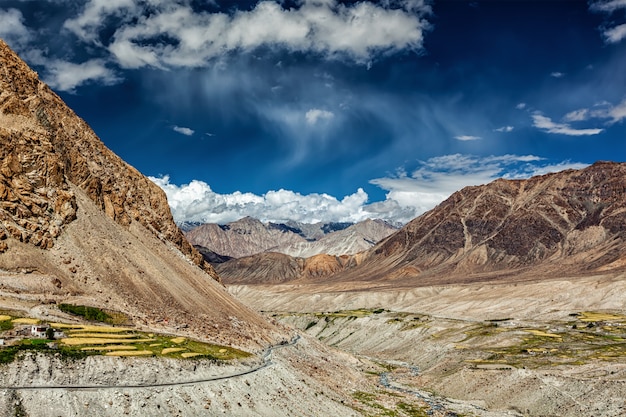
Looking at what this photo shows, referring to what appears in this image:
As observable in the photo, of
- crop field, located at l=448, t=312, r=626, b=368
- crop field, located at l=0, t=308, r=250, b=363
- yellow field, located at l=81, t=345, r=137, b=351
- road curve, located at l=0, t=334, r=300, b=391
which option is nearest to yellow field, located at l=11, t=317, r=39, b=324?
crop field, located at l=0, t=308, r=250, b=363

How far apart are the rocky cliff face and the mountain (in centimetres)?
21

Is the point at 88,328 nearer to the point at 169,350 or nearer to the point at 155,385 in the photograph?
the point at 169,350

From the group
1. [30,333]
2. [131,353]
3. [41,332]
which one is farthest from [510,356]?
[30,333]

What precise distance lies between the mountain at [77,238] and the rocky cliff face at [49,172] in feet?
0.68

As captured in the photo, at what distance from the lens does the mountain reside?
81.8 meters

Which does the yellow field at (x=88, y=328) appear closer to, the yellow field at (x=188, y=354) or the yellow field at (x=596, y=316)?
the yellow field at (x=188, y=354)

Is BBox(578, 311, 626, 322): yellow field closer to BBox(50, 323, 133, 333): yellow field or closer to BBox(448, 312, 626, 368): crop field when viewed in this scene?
BBox(448, 312, 626, 368): crop field

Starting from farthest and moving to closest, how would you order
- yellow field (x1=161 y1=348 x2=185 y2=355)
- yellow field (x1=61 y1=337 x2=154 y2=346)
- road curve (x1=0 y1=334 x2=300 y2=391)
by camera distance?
1. yellow field (x1=161 y1=348 x2=185 y2=355)
2. yellow field (x1=61 y1=337 x2=154 y2=346)
3. road curve (x1=0 y1=334 x2=300 y2=391)

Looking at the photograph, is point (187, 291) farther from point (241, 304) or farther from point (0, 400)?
point (0, 400)

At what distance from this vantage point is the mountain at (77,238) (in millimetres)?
81812

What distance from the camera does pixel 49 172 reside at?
9688 centimetres

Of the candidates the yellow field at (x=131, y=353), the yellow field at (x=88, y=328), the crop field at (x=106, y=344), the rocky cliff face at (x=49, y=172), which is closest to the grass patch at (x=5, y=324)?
the crop field at (x=106, y=344)

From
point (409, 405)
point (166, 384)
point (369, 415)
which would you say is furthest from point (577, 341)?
point (166, 384)

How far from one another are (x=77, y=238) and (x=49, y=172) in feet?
47.9
